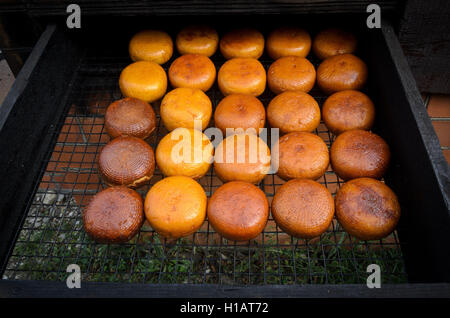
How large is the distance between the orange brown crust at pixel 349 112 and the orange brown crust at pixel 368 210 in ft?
1.30

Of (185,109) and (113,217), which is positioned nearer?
(113,217)

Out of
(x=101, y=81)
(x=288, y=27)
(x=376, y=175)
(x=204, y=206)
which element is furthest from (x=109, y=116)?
(x=376, y=175)

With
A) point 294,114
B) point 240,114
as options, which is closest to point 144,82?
point 240,114

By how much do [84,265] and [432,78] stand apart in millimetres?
2841

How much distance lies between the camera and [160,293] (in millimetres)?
1066

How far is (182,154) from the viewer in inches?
64.6

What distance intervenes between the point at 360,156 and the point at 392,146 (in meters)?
0.20

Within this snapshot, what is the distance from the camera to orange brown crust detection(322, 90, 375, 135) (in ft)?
5.83

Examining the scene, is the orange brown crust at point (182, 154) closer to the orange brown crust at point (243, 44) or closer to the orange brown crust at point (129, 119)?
the orange brown crust at point (129, 119)

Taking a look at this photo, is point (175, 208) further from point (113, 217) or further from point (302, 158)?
point (302, 158)

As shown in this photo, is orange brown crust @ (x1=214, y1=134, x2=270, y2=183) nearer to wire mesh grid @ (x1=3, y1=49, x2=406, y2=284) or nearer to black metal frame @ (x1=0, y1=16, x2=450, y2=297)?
wire mesh grid @ (x1=3, y1=49, x2=406, y2=284)

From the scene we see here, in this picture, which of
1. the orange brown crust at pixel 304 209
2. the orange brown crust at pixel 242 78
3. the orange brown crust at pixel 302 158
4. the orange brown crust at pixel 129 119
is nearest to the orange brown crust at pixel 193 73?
the orange brown crust at pixel 242 78

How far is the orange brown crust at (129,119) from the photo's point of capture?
1810 mm

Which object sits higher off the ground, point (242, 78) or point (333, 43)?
point (333, 43)
